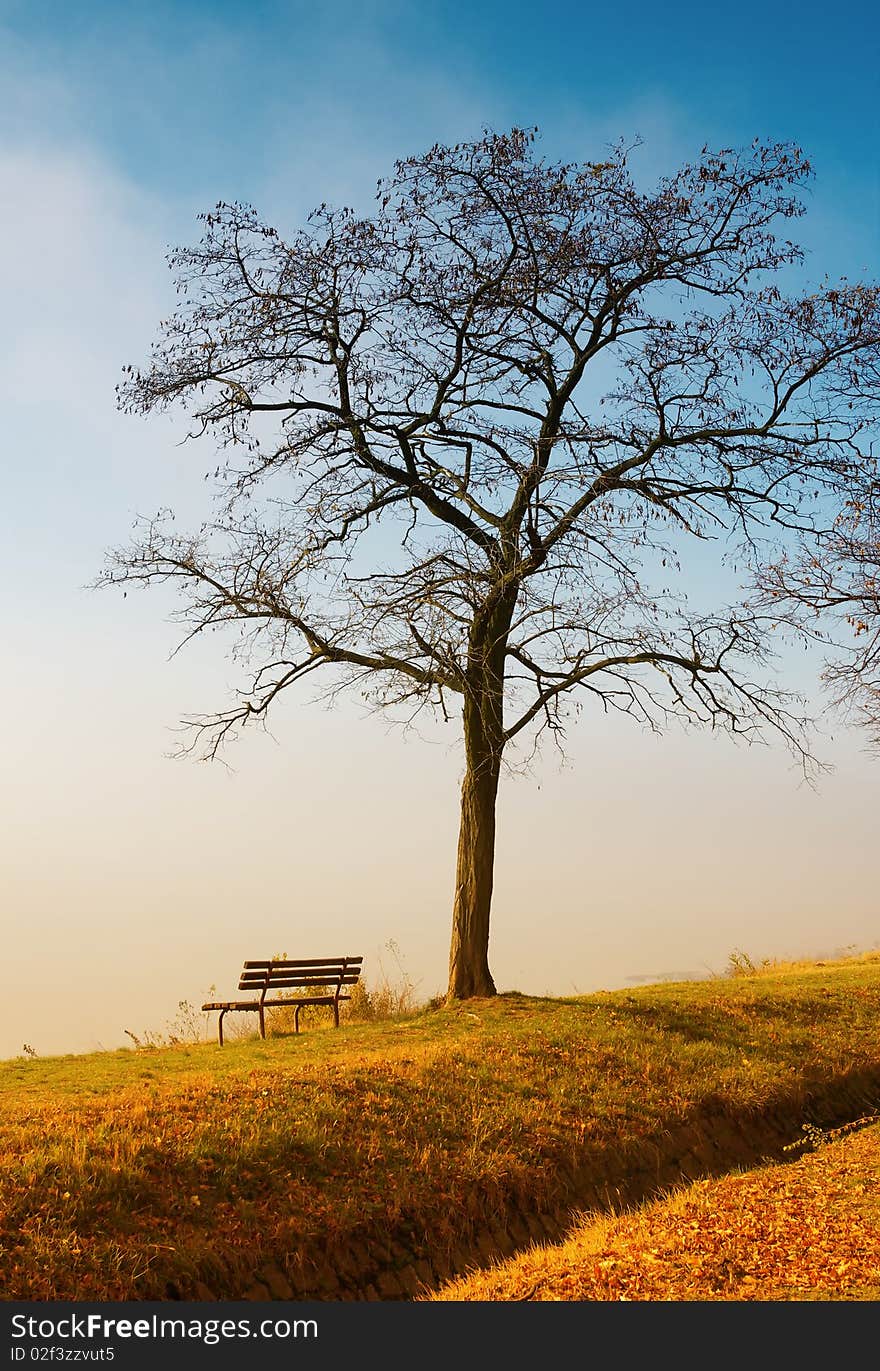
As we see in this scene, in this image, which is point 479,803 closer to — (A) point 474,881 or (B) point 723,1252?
(A) point 474,881

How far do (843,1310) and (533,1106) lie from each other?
188 inches

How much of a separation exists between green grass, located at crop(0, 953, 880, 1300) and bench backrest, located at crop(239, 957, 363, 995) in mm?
883

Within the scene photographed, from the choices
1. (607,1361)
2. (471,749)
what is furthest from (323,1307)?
(471,749)

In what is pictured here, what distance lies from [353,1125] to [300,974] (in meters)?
6.00

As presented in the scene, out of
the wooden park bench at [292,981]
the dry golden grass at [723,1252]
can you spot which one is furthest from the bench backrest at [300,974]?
the dry golden grass at [723,1252]

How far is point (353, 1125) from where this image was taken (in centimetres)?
973

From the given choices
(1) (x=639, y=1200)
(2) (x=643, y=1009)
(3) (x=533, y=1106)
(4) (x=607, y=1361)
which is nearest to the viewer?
(4) (x=607, y=1361)

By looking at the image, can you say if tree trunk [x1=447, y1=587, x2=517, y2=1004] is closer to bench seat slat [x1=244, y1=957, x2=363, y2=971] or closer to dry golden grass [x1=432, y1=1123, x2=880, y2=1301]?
bench seat slat [x1=244, y1=957, x2=363, y2=971]

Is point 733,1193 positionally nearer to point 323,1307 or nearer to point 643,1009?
point 323,1307

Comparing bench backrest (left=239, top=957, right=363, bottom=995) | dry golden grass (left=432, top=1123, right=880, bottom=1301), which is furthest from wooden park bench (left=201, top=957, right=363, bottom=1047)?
dry golden grass (left=432, top=1123, right=880, bottom=1301)

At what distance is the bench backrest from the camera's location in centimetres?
1525

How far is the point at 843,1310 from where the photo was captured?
20.9 ft

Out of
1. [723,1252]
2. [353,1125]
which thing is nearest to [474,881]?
[353,1125]

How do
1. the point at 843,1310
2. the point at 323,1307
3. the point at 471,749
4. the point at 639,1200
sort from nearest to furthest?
the point at 843,1310 → the point at 323,1307 → the point at 639,1200 → the point at 471,749
